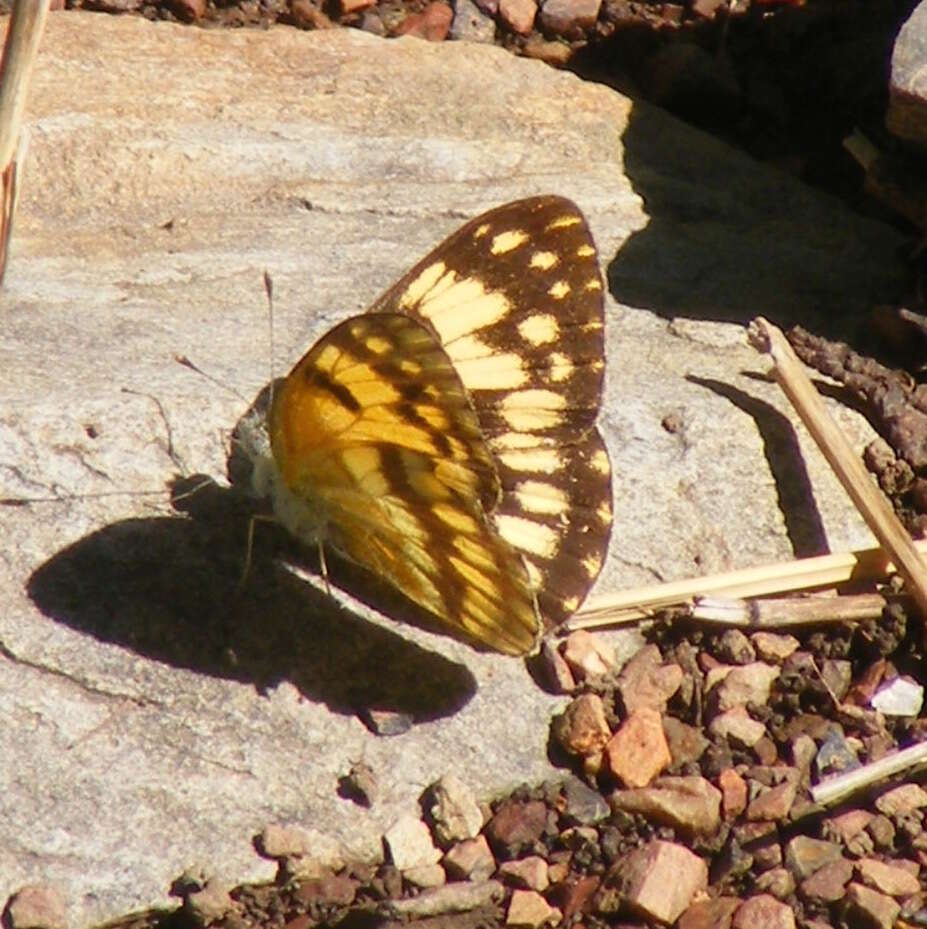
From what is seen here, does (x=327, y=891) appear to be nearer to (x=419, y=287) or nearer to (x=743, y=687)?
(x=743, y=687)

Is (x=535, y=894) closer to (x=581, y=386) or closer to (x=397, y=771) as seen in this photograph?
(x=397, y=771)

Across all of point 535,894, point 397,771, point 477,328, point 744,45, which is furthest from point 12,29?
point 744,45

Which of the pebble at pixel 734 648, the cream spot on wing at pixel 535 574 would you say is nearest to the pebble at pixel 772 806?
the pebble at pixel 734 648

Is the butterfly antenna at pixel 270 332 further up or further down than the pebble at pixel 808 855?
further up

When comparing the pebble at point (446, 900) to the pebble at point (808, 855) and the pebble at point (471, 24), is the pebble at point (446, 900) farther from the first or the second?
the pebble at point (471, 24)

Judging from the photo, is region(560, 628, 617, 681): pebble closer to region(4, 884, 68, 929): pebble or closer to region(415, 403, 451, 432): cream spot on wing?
region(415, 403, 451, 432): cream spot on wing

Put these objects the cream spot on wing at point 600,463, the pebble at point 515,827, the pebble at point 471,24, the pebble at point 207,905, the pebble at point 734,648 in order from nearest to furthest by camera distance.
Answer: the pebble at point 207,905
the pebble at point 515,827
the cream spot on wing at point 600,463
the pebble at point 734,648
the pebble at point 471,24

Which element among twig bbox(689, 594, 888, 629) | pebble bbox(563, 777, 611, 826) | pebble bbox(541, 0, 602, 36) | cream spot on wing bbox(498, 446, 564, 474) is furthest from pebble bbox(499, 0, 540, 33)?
pebble bbox(563, 777, 611, 826)
